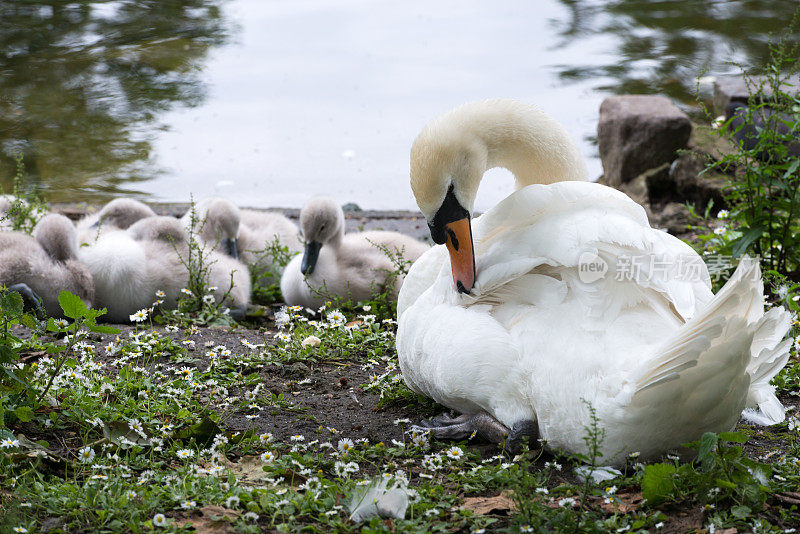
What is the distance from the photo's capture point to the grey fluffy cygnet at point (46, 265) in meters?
4.86

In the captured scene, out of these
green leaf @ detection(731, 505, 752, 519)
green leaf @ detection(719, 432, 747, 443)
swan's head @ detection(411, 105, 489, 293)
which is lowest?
green leaf @ detection(731, 505, 752, 519)

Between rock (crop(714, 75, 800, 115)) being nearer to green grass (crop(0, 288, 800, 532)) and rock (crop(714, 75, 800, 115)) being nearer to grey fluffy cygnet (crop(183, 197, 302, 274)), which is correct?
grey fluffy cygnet (crop(183, 197, 302, 274))

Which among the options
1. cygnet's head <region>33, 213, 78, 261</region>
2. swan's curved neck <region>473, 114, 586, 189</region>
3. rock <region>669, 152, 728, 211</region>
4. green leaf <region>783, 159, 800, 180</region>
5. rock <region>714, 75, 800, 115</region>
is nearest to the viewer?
swan's curved neck <region>473, 114, 586, 189</region>

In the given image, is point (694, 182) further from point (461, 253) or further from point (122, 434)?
point (122, 434)

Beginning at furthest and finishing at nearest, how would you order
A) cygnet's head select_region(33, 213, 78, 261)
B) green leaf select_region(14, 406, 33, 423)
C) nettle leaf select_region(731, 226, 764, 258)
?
cygnet's head select_region(33, 213, 78, 261)
nettle leaf select_region(731, 226, 764, 258)
green leaf select_region(14, 406, 33, 423)

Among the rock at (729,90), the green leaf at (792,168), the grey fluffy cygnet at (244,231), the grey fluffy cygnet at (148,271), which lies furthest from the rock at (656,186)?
the grey fluffy cygnet at (148,271)

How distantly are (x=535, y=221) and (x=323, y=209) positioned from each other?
2.72 metres

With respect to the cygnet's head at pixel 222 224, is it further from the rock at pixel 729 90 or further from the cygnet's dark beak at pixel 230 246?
the rock at pixel 729 90

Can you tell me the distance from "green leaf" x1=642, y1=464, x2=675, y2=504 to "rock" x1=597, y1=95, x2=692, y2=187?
5.45 meters

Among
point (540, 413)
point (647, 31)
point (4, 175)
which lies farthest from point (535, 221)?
point (647, 31)

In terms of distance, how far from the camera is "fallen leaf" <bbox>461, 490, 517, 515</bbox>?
104 inches

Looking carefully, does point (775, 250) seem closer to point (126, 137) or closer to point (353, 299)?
point (353, 299)

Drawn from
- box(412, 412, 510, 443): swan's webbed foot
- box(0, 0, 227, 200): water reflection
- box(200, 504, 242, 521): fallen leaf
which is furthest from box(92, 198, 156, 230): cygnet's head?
box(200, 504, 242, 521): fallen leaf

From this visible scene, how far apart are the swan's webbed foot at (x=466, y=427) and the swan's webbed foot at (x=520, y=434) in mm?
90
